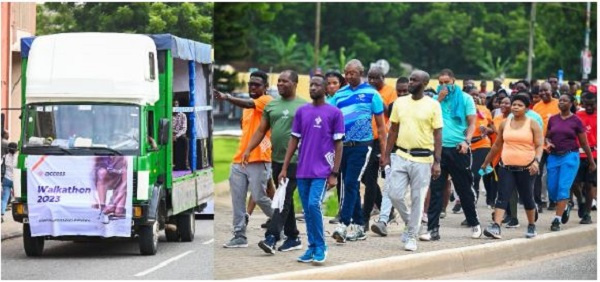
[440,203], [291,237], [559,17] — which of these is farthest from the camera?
[559,17]

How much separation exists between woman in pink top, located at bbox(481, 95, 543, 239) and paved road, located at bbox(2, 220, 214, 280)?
320 centimetres

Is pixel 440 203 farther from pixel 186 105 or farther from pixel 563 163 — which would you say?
pixel 186 105

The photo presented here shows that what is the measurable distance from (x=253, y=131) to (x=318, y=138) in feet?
5.44

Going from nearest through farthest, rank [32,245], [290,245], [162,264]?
[290,245] < [162,264] < [32,245]

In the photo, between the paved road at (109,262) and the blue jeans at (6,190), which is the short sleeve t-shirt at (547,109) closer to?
the paved road at (109,262)

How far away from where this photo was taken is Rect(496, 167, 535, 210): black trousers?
1420 cm

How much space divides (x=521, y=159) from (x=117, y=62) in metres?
4.86

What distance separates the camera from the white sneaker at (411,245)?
12.5m

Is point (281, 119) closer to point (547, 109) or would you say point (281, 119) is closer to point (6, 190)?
point (547, 109)

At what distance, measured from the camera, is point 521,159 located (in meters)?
14.2

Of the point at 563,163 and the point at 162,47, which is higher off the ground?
the point at 162,47

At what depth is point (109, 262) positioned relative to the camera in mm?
15453

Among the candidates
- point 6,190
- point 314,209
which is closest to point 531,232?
point 314,209

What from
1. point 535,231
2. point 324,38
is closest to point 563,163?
point 535,231
